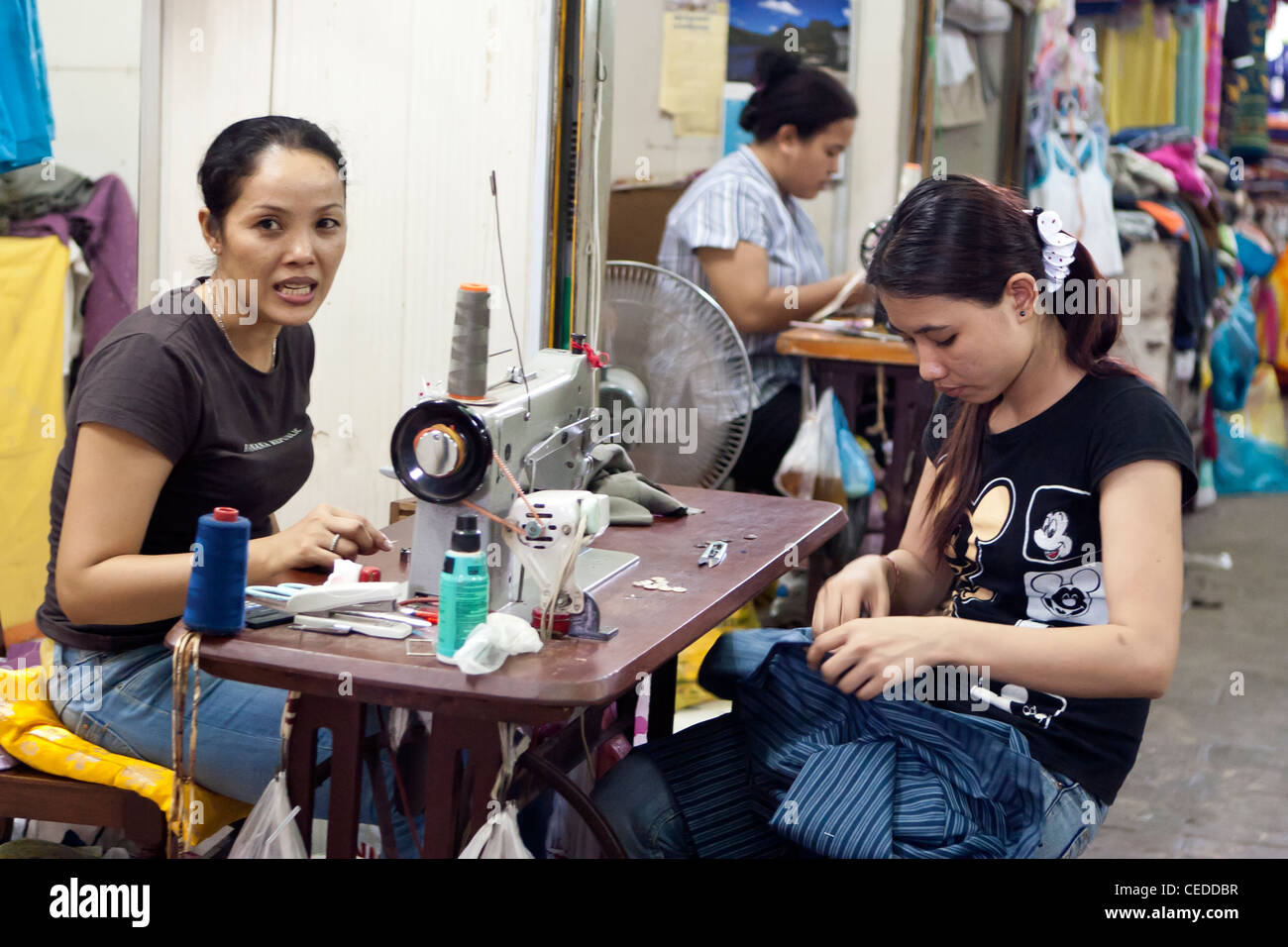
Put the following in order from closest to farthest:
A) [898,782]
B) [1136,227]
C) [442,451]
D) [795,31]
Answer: [442,451] → [898,782] → [795,31] → [1136,227]

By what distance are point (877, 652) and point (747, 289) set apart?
257cm

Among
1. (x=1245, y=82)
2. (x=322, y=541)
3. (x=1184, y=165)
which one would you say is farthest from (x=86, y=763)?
(x=1245, y=82)

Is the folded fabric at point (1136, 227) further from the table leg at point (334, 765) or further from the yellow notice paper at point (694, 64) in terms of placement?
the table leg at point (334, 765)

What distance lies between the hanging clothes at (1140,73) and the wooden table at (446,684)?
17.6 ft

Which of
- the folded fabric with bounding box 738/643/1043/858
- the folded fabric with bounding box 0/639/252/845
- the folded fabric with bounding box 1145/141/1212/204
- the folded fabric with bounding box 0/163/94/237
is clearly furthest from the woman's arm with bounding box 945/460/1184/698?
the folded fabric with bounding box 1145/141/1212/204

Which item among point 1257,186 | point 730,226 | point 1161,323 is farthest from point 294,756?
point 1257,186

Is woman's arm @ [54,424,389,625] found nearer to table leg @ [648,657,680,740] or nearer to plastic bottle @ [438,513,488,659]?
plastic bottle @ [438,513,488,659]

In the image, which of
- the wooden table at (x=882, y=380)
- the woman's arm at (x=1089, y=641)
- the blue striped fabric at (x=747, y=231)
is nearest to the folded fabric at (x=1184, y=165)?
the blue striped fabric at (x=747, y=231)

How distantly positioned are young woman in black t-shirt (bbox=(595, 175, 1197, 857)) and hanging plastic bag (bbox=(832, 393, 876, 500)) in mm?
1941

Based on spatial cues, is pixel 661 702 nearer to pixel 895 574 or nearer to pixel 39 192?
pixel 895 574

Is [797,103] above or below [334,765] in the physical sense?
above

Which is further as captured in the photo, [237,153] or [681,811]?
[237,153]

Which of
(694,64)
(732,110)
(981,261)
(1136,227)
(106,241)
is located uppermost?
(694,64)

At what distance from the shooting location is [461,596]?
1548mm
